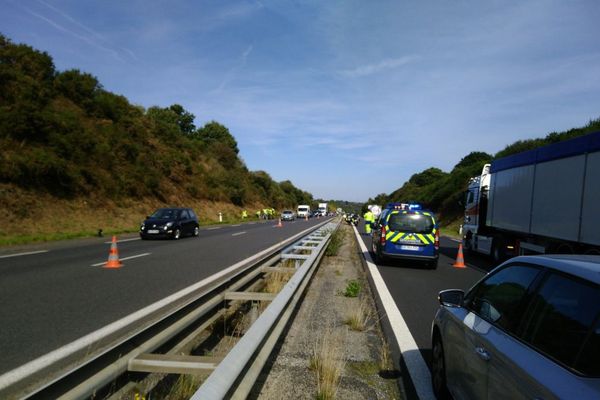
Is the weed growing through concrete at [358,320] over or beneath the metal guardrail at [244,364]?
beneath

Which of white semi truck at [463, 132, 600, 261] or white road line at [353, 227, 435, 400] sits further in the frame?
white semi truck at [463, 132, 600, 261]

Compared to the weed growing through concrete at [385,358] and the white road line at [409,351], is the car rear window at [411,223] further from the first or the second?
the weed growing through concrete at [385,358]

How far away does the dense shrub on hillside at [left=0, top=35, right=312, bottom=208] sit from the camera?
81.0ft

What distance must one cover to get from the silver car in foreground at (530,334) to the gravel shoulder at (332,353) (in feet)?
2.94

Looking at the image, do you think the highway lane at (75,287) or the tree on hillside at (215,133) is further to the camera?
the tree on hillside at (215,133)

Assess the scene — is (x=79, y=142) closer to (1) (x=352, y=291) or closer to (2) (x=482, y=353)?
(1) (x=352, y=291)

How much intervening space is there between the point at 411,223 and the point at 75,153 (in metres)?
24.6

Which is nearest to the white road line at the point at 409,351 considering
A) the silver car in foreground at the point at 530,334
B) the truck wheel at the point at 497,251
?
the silver car in foreground at the point at 530,334

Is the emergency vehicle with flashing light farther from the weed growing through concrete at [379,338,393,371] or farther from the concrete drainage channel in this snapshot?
the weed growing through concrete at [379,338,393,371]

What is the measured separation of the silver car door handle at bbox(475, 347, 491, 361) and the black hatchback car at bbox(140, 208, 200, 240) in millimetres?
18417

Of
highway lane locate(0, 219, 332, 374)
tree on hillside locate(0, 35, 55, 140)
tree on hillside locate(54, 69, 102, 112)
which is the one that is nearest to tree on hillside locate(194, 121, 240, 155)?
tree on hillside locate(54, 69, 102, 112)

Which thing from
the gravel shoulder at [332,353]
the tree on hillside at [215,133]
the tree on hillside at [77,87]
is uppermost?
the tree on hillside at [215,133]

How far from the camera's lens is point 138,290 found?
26.4 feet

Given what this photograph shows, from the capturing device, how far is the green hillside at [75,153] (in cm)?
2364
